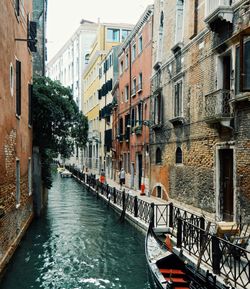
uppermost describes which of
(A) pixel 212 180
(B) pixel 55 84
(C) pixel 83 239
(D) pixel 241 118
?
(B) pixel 55 84

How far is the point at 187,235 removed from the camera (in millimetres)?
8906

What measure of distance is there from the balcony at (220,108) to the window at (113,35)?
29904mm

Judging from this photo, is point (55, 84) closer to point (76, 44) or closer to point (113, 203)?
point (113, 203)

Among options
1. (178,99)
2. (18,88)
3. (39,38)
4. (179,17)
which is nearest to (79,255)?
(18,88)

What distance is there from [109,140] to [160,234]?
2107 cm

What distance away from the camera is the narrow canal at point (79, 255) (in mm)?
8781

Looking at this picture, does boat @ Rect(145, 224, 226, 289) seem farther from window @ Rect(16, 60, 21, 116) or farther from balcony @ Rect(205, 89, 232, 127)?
window @ Rect(16, 60, 21, 116)

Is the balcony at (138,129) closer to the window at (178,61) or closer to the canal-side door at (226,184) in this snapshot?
the window at (178,61)

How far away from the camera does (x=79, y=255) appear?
11.0 metres

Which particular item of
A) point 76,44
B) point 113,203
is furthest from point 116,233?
point 76,44

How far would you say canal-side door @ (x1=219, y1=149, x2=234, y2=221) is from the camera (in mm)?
11641

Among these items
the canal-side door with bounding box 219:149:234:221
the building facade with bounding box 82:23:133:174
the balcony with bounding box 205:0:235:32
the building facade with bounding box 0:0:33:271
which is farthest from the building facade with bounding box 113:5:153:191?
the building facade with bounding box 82:23:133:174

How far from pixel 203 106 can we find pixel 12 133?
20.2ft

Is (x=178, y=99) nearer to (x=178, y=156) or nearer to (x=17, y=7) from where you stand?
(x=178, y=156)
